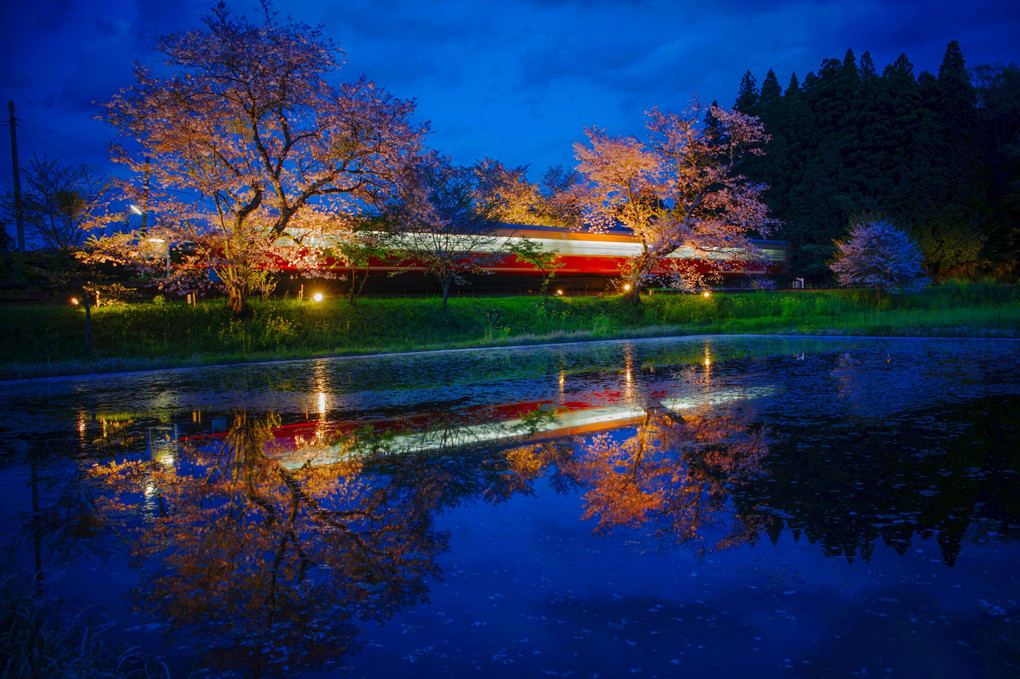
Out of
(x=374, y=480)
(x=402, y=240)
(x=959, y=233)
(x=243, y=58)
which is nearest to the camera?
(x=374, y=480)

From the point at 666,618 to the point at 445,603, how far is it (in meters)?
0.96

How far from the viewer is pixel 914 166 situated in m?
41.7

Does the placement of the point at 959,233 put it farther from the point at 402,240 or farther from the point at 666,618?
the point at 666,618

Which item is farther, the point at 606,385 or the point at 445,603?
the point at 606,385

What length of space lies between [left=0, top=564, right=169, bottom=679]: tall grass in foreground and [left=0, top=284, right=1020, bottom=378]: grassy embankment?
12.5 meters

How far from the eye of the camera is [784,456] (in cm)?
579

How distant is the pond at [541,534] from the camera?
113 inches

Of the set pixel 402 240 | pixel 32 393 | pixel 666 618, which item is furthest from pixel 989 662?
pixel 402 240

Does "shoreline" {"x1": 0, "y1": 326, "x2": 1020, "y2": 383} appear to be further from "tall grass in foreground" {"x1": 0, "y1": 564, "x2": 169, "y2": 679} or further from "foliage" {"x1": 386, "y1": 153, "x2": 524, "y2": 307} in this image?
"tall grass in foreground" {"x1": 0, "y1": 564, "x2": 169, "y2": 679}

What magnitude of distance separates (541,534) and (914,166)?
45.4 metres

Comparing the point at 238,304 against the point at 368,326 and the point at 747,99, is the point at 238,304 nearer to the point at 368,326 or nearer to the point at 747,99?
the point at 368,326

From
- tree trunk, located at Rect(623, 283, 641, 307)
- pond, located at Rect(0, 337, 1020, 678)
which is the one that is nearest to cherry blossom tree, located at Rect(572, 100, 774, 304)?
tree trunk, located at Rect(623, 283, 641, 307)

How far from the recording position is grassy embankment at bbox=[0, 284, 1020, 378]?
1664 centimetres

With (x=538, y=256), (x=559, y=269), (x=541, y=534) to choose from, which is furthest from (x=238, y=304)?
(x=541, y=534)
